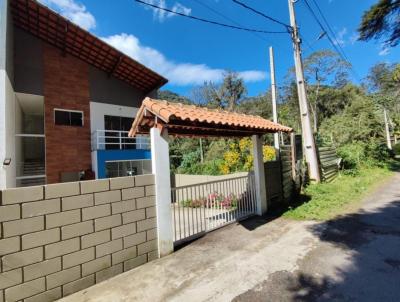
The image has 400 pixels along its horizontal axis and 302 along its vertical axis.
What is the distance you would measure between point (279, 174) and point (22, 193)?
22.4 ft

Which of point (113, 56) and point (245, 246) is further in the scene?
point (113, 56)

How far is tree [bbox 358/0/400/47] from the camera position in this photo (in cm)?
1142

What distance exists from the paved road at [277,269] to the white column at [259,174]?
4.70ft

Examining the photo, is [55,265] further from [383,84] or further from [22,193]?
[383,84]

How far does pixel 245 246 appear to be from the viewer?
4.66m

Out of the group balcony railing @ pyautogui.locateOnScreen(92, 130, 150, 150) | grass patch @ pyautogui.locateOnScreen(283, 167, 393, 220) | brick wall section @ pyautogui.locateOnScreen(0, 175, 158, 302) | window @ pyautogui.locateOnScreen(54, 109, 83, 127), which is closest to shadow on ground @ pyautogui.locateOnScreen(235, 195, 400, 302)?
grass patch @ pyautogui.locateOnScreen(283, 167, 393, 220)

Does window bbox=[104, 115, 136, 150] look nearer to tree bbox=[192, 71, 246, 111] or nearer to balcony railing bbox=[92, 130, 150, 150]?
balcony railing bbox=[92, 130, 150, 150]

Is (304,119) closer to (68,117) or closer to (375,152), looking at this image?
(375,152)

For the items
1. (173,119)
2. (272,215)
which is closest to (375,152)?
(272,215)

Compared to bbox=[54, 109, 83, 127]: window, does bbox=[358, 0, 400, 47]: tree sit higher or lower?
higher

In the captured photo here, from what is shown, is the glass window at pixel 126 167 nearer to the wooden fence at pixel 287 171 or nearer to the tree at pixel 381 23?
the wooden fence at pixel 287 171

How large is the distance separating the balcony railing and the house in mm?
51

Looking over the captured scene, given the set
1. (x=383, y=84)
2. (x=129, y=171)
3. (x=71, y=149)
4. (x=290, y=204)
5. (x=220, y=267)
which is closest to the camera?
(x=220, y=267)

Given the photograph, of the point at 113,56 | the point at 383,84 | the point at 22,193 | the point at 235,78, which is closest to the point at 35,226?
the point at 22,193
